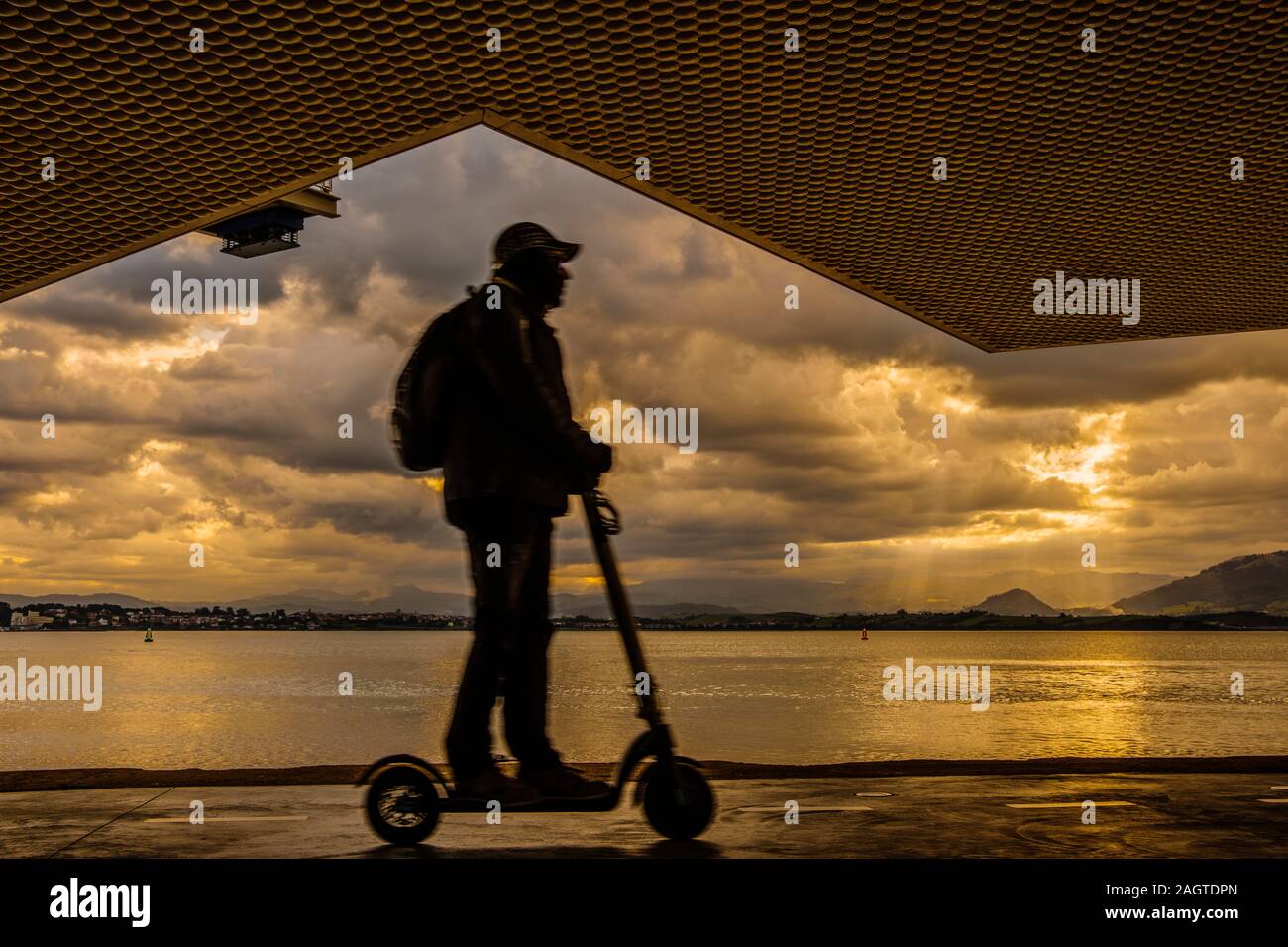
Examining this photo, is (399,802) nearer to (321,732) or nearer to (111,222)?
(111,222)

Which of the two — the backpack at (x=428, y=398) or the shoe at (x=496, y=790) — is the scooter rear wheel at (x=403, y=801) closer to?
the shoe at (x=496, y=790)

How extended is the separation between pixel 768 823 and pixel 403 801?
1.23m

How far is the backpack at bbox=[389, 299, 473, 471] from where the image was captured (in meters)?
3.60

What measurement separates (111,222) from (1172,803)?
901 centimetres

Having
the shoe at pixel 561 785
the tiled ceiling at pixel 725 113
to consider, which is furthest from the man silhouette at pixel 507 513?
the tiled ceiling at pixel 725 113

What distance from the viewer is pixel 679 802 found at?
11.6 ft

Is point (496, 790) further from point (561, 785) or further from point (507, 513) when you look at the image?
point (507, 513)

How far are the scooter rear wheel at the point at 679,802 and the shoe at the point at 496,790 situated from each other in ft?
1.25

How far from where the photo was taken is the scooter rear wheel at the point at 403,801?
3.48 meters

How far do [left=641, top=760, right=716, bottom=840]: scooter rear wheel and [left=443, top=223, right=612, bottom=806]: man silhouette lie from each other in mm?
185

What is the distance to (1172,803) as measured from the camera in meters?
4.48

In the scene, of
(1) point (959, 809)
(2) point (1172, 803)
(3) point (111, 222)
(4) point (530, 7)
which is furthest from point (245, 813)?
(3) point (111, 222)

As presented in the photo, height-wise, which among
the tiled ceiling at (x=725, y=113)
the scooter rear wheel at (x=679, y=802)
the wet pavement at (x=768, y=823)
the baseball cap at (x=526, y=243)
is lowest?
the wet pavement at (x=768, y=823)

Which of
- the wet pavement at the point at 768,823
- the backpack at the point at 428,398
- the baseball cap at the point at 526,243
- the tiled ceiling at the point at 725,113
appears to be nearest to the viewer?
the wet pavement at the point at 768,823
